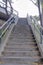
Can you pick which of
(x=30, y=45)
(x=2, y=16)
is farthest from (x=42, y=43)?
(x=2, y=16)

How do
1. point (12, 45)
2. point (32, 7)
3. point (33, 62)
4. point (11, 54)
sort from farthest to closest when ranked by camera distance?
point (32, 7)
point (12, 45)
point (11, 54)
point (33, 62)

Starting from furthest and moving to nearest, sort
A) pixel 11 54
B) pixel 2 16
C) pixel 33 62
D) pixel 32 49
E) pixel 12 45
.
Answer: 1. pixel 2 16
2. pixel 12 45
3. pixel 32 49
4. pixel 11 54
5. pixel 33 62

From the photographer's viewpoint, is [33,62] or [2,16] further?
[2,16]

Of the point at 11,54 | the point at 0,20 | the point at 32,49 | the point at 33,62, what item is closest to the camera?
the point at 33,62

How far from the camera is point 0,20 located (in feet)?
61.0

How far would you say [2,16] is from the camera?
684 inches

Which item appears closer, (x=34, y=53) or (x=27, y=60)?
(x=27, y=60)

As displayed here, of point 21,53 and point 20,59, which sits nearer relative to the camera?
point 20,59

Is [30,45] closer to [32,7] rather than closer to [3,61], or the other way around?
[3,61]

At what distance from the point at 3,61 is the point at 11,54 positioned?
1075 millimetres

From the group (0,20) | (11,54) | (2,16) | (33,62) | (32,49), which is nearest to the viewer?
(33,62)

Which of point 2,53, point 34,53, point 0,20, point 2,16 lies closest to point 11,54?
point 2,53

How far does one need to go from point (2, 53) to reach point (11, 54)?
36 cm

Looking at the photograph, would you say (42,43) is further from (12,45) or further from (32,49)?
(12,45)
